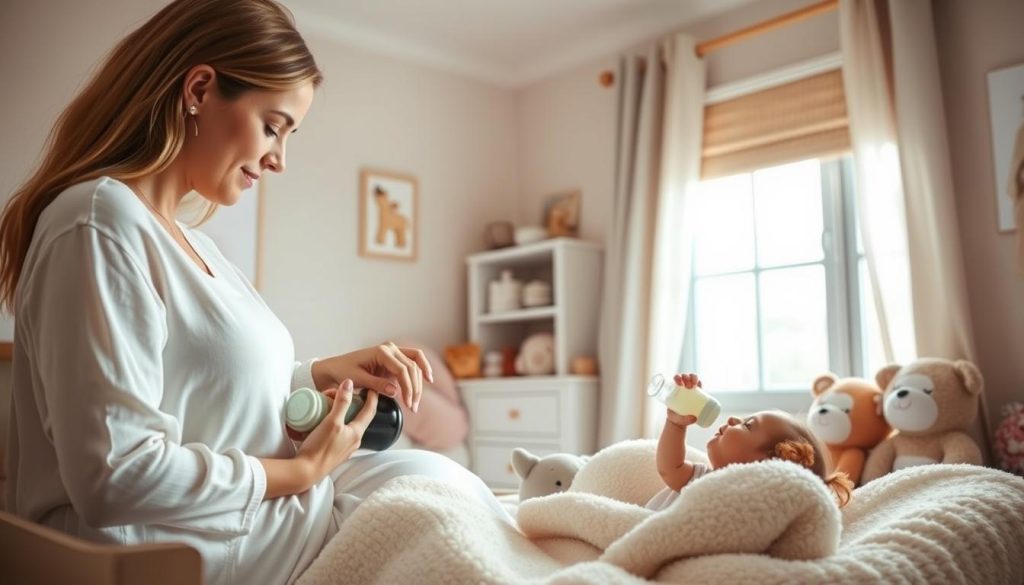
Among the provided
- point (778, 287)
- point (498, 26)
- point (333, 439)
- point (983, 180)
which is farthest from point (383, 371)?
point (498, 26)

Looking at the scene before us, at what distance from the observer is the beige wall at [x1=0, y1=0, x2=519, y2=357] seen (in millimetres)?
2867

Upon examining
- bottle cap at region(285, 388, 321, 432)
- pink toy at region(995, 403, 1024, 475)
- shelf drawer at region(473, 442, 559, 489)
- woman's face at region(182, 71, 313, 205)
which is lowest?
shelf drawer at region(473, 442, 559, 489)

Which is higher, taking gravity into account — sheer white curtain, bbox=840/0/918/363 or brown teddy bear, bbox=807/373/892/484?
sheer white curtain, bbox=840/0/918/363

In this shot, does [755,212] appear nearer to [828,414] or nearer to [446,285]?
[828,414]

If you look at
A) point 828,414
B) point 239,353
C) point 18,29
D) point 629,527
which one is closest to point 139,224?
point 239,353

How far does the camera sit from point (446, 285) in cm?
394

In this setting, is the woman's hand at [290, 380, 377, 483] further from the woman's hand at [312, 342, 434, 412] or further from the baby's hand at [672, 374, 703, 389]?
the baby's hand at [672, 374, 703, 389]

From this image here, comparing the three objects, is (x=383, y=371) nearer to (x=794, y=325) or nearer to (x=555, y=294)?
(x=794, y=325)

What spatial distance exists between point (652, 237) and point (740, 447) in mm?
2011

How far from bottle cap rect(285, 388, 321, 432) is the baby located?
59 cm

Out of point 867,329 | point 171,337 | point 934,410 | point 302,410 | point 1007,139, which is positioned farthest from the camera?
point 867,329

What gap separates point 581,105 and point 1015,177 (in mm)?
1861

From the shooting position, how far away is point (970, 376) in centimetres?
231

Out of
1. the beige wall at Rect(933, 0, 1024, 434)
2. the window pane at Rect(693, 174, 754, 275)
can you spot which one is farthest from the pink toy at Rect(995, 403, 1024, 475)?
the window pane at Rect(693, 174, 754, 275)
